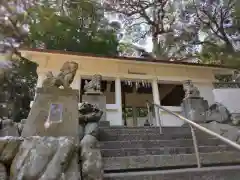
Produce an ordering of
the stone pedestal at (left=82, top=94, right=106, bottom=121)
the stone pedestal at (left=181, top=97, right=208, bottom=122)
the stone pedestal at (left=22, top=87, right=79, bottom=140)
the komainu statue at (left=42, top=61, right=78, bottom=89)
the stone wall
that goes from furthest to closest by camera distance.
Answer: the stone pedestal at (left=181, top=97, right=208, bottom=122)
the stone pedestal at (left=82, top=94, right=106, bottom=121)
the komainu statue at (left=42, top=61, right=78, bottom=89)
the stone pedestal at (left=22, top=87, right=79, bottom=140)
the stone wall

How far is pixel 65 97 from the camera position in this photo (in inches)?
142

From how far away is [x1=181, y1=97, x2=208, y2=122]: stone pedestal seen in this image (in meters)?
6.36

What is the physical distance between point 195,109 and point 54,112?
14.3 feet

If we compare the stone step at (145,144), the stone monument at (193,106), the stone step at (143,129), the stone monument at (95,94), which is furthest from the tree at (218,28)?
the stone step at (145,144)

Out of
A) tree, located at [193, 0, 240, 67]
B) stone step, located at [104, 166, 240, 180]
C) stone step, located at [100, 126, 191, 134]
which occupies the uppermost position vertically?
tree, located at [193, 0, 240, 67]

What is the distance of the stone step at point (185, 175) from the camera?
103 inches

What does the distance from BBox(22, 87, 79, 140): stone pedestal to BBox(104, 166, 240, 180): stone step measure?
3.17 ft

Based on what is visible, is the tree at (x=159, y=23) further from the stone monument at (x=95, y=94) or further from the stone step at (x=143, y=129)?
the stone step at (x=143, y=129)

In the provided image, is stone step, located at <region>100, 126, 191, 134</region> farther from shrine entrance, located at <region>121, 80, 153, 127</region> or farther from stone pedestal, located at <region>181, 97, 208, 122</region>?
shrine entrance, located at <region>121, 80, 153, 127</region>

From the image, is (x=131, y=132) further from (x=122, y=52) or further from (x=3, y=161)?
(x=122, y=52)

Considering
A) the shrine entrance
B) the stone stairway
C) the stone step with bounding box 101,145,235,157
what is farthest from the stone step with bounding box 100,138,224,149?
the shrine entrance

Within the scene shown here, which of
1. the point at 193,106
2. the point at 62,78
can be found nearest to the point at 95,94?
the point at 62,78

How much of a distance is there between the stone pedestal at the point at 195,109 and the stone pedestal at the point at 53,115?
387cm

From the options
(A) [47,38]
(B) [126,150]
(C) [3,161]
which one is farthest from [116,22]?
(C) [3,161]
